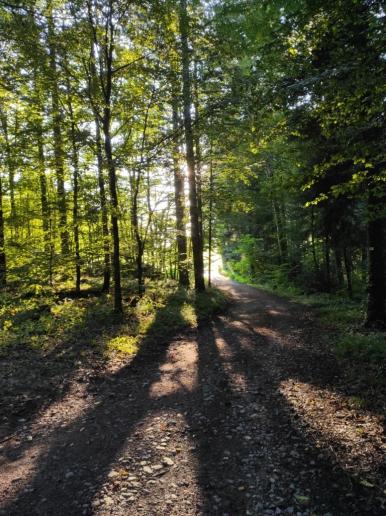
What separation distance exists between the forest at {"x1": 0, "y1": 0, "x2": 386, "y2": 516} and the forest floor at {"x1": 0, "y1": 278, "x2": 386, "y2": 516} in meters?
0.03

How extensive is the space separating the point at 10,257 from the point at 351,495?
38.7 ft

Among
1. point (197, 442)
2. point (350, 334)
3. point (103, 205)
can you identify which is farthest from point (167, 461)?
point (103, 205)

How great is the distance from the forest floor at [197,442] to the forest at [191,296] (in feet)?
0.11

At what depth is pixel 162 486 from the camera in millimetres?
4289

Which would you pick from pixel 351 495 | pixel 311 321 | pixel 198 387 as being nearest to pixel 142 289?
pixel 311 321

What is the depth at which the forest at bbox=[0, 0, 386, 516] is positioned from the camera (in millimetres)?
4484

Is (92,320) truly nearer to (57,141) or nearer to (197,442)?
(57,141)

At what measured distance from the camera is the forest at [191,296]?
14.7ft

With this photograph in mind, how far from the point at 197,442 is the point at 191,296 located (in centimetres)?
1056

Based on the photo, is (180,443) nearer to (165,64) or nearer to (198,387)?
(198,387)

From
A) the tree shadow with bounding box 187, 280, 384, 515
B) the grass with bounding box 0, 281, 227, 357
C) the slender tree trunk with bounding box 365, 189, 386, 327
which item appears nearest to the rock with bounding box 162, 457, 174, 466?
the tree shadow with bounding box 187, 280, 384, 515

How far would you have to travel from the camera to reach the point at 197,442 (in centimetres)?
523

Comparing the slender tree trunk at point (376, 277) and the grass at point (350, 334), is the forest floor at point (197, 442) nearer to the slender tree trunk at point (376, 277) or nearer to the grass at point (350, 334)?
the grass at point (350, 334)

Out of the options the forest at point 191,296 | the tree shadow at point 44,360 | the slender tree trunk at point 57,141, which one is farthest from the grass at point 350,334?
the slender tree trunk at point 57,141
